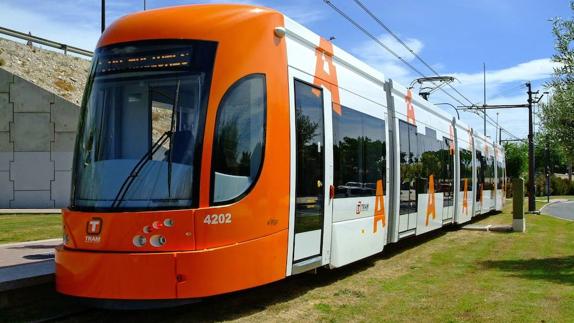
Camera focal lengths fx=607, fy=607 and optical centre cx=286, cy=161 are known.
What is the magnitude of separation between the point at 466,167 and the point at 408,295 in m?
12.5

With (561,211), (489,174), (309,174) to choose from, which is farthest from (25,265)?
(561,211)

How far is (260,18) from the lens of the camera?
773 cm

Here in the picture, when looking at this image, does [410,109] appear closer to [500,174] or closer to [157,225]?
[157,225]

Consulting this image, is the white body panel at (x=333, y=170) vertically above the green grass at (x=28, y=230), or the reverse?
the white body panel at (x=333, y=170)

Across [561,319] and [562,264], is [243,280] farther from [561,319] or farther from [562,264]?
[562,264]

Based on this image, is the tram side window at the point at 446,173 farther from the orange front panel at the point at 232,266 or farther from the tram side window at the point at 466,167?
the orange front panel at the point at 232,266

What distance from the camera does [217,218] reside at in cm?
679

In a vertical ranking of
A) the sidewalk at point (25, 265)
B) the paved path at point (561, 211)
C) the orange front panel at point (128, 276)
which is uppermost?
the orange front panel at point (128, 276)

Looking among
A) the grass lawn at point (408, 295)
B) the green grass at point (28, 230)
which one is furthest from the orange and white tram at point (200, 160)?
the green grass at point (28, 230)

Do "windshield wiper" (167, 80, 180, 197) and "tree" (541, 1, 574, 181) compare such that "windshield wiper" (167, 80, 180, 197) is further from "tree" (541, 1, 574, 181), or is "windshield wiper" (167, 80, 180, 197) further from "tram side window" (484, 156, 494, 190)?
"tram side window" (484, 156, 494, 190)

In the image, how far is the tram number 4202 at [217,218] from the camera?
6.71 metres

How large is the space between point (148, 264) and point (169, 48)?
8.25 ft

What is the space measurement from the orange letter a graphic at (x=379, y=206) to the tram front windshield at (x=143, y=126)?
4934 millimetres

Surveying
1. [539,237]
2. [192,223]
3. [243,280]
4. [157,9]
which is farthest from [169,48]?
[539,237]
